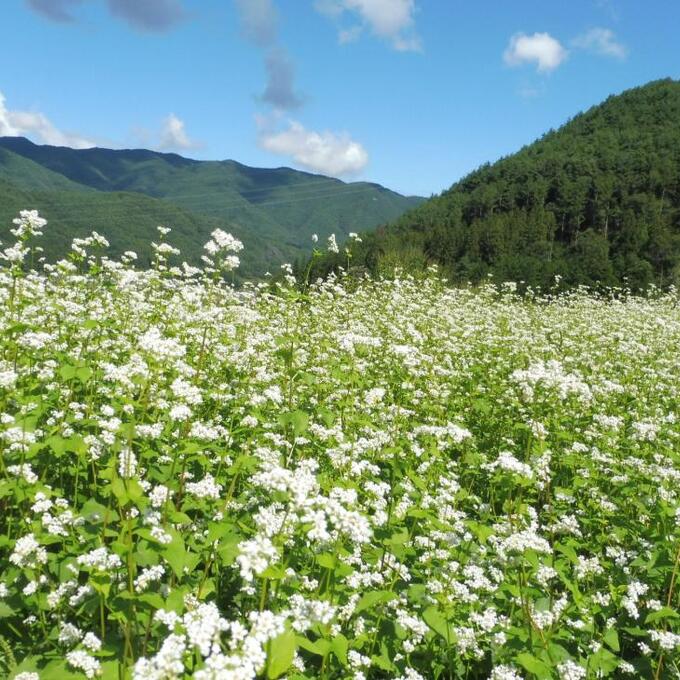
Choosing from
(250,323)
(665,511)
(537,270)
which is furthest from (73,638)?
(537,270)

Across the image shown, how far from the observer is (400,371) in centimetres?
948

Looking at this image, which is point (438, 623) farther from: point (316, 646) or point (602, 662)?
point (602, 662)

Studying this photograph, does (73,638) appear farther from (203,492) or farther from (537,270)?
(537,270)

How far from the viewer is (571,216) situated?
100562mm

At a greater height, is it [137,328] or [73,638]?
[137,328]

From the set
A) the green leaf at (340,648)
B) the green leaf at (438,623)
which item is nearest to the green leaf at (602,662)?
the green leaf at (438,623)

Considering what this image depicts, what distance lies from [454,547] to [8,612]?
3776 millimetres

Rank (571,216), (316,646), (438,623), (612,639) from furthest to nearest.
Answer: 1. (571,216)
2. (612,639)
3. (438,623)
4. (316,646)

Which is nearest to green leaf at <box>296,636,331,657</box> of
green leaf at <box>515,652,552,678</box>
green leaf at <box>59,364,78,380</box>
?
green leaf at <box>515,652,552,678</box>

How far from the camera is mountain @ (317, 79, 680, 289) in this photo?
6406 centimetres

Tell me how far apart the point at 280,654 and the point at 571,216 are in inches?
4370

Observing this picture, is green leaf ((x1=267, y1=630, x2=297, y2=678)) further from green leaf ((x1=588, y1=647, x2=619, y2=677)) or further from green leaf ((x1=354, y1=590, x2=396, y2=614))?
green leaf ((x1=588, y1=647, x2=619, y2=677))

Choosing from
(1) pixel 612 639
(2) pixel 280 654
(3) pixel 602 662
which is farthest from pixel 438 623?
(2) pixel 280 654

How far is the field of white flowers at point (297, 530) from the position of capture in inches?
130
